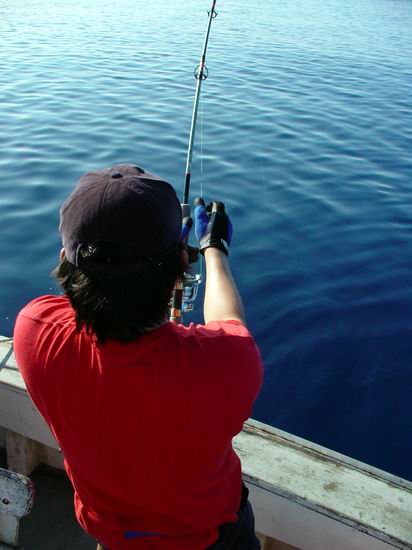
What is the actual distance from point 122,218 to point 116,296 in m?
0.18

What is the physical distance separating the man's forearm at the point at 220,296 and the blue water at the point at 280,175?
90.0 inches

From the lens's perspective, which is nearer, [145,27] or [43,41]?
[43,41]

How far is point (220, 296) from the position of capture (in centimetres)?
161

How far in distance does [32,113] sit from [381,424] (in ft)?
25.5

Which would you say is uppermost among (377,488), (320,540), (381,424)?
(377,488)

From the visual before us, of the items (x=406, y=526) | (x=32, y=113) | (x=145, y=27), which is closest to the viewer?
(x=406, y=526)

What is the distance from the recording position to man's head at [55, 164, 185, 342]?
3.93 feet

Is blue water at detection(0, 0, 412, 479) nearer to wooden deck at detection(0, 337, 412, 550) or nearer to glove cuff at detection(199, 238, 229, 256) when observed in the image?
wooden deck at detection(0, 337, 412, 550)

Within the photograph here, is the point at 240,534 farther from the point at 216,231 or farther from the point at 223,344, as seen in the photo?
the point at 216,231

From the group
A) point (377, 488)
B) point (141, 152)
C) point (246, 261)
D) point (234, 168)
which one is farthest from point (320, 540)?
point (141, 152)

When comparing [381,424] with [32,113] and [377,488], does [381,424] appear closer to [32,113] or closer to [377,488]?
[377,488]

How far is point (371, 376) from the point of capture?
406 centimetres

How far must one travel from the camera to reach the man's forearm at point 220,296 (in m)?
1.54

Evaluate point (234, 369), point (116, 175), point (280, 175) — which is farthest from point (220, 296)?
point (280, 175)
